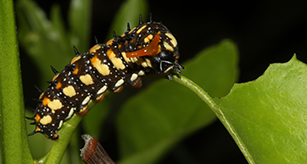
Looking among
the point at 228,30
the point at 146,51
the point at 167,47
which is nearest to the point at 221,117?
the point at 146,51

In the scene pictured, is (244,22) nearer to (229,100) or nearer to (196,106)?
(196,106)

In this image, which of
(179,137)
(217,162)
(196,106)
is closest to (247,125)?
(179,137)

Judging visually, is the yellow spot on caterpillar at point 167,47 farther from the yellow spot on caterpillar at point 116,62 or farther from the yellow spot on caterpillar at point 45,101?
the yellow spot on caterpillar at point 45,101

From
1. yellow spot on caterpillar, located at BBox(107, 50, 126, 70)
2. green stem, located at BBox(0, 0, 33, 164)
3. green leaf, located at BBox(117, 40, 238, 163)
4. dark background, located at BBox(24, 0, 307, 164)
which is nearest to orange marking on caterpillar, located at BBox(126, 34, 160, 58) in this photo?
yellow spot on caterpillar, located at BBox(107, 50, 126, 70)

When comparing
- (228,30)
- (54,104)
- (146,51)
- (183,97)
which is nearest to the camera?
(146,51)

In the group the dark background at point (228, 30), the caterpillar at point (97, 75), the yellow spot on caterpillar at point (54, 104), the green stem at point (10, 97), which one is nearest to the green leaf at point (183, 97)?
the caterpillar at point (97, 75)

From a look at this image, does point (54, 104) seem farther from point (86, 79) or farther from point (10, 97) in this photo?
point (10, 97)
